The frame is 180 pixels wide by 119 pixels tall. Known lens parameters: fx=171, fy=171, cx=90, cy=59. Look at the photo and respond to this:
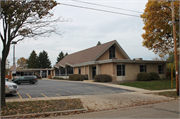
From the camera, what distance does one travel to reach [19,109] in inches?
339

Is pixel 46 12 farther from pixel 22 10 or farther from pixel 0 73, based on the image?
pixel 0 73

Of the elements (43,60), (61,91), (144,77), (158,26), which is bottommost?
(61,91)

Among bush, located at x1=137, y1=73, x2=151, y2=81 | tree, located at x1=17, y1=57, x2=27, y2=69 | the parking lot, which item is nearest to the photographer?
the parking lot

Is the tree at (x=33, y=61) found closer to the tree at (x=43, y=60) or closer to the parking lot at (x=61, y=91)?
the tree at (x=43, y=60)

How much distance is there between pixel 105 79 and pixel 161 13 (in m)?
11.7

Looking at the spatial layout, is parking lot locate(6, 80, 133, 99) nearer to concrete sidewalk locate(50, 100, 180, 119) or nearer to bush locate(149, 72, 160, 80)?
concrete sidewalk locate(50, 100, 180, 119)

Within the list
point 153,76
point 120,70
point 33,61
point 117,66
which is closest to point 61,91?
point 117,66

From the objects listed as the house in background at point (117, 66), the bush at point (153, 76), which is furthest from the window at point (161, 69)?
the bush at point (153, 76)

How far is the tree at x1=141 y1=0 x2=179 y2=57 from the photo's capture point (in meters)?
22.2

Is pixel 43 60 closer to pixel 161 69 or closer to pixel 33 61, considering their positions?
pixel 33 61

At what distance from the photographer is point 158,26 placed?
75.0 ft

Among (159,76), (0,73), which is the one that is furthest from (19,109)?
(159,76)

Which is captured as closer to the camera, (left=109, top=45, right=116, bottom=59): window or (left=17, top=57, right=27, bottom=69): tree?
(left=109, top=45, right=116, bottom=59): window

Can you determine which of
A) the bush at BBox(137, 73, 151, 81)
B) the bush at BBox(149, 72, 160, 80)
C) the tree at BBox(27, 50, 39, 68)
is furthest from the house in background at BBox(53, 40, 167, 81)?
the tree at BBox(27, 50, 39, 68)
